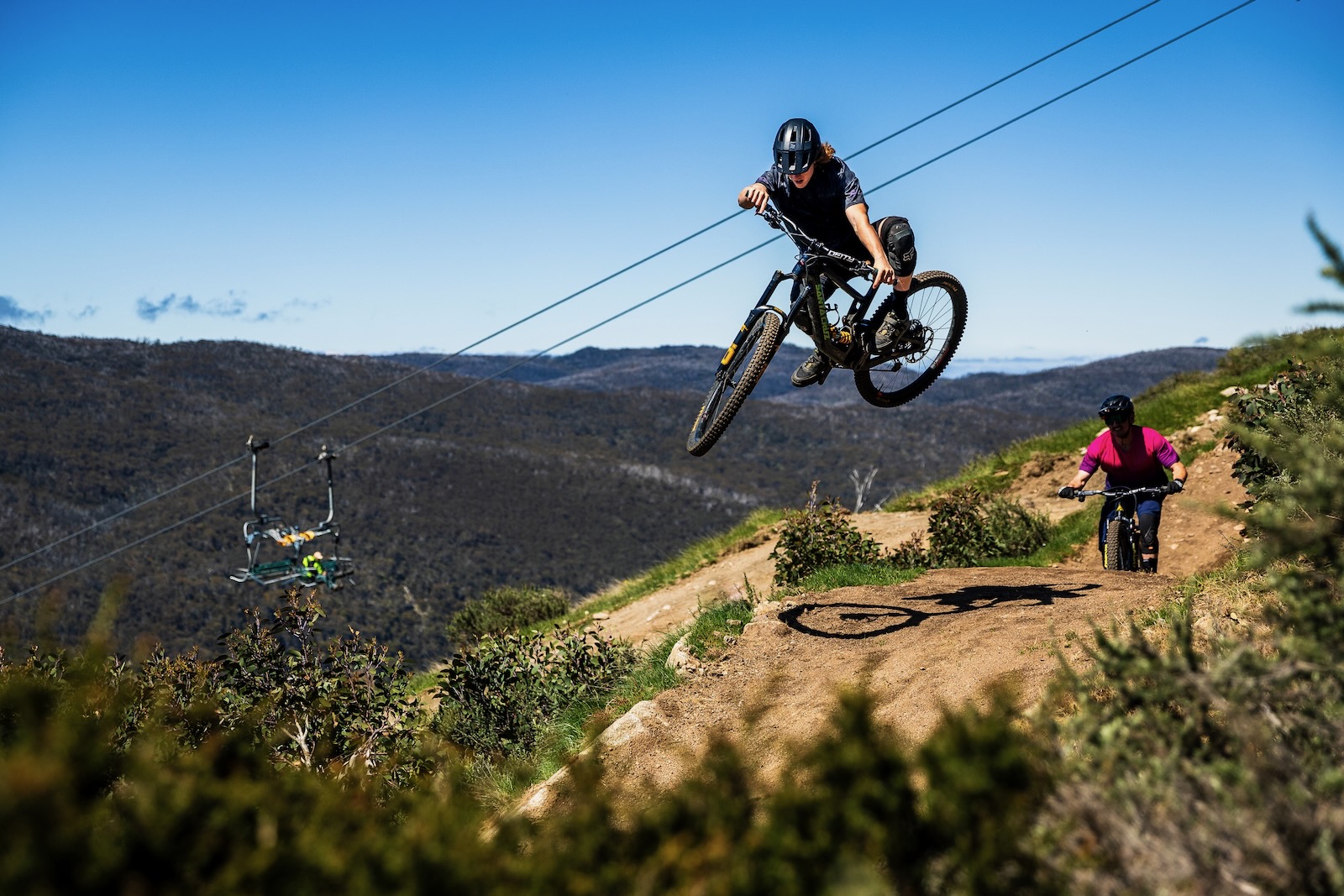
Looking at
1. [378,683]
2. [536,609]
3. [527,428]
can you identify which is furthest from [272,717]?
[527,428]

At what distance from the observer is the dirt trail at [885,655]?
276 inches

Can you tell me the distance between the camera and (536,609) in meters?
26.8

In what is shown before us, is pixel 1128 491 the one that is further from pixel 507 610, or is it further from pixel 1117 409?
pixel 507 610

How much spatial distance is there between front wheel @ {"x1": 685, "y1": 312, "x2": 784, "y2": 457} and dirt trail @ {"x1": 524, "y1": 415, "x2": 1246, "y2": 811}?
6.78 feet

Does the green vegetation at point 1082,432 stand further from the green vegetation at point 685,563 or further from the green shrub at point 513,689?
the green shrub at point 513,689

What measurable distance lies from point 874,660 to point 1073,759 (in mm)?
4713

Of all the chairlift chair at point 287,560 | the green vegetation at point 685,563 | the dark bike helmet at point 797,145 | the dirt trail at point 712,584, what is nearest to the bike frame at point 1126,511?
the dark bike helmet at point 797,145

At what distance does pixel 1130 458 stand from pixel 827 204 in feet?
14.1

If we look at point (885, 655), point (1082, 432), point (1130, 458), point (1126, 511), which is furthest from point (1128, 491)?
point (1082, 432)

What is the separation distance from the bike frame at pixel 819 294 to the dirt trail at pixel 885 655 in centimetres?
256

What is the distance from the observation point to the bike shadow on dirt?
9414mm

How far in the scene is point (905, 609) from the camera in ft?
32.5

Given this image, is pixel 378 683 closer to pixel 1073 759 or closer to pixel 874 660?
pixel 874 660

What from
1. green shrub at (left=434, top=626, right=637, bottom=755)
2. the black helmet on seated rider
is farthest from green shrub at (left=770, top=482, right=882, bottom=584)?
the black helmet on seated rider
